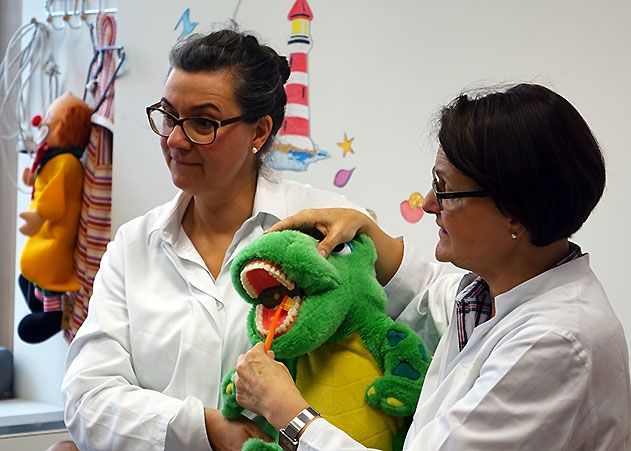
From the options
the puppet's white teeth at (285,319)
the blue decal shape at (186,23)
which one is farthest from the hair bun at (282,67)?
the blue decal shape at (186,23)

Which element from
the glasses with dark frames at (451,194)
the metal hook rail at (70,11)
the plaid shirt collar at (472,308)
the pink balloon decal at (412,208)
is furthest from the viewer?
the metal hook rail at (70,11)

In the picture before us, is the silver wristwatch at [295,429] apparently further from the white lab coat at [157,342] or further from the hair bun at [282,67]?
the hair bun at [282,67]

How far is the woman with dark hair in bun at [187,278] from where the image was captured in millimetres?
1688

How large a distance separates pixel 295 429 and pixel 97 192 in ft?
6.70

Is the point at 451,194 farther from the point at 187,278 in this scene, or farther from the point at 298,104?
the point at 298,104

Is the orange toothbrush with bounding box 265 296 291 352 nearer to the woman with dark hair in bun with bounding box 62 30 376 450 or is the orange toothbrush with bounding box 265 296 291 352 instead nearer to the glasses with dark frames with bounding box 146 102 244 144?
the woman with dark hair in bun with bounding box 62 30 376 450

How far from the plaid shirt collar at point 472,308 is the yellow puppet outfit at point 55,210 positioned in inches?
79.6

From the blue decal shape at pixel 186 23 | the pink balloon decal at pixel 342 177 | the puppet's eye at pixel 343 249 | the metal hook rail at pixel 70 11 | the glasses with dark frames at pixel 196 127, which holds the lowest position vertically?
the puppet's eye at pixel 343 249

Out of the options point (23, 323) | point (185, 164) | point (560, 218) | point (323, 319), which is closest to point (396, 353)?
point (323, 319)

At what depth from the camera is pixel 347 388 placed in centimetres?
151

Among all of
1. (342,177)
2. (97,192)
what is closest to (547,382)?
(342,177)

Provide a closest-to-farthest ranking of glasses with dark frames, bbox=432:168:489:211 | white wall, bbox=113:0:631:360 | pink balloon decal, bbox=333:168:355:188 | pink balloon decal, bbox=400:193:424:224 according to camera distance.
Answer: glasses with dark frames, bbox=432:168:489:211 → white wall, bbox=113:0:631:360 → pink balloon decal, bbox=400:193:424:224 → pink balloon decal, bbox=333:168:355:188

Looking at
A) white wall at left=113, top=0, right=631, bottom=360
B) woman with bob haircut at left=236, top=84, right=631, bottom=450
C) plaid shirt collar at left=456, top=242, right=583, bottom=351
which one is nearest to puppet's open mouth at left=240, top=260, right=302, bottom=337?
woman with bob haircut at left=236, top=84, right=631, bottom=450

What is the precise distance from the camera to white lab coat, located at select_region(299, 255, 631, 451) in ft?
3.89
